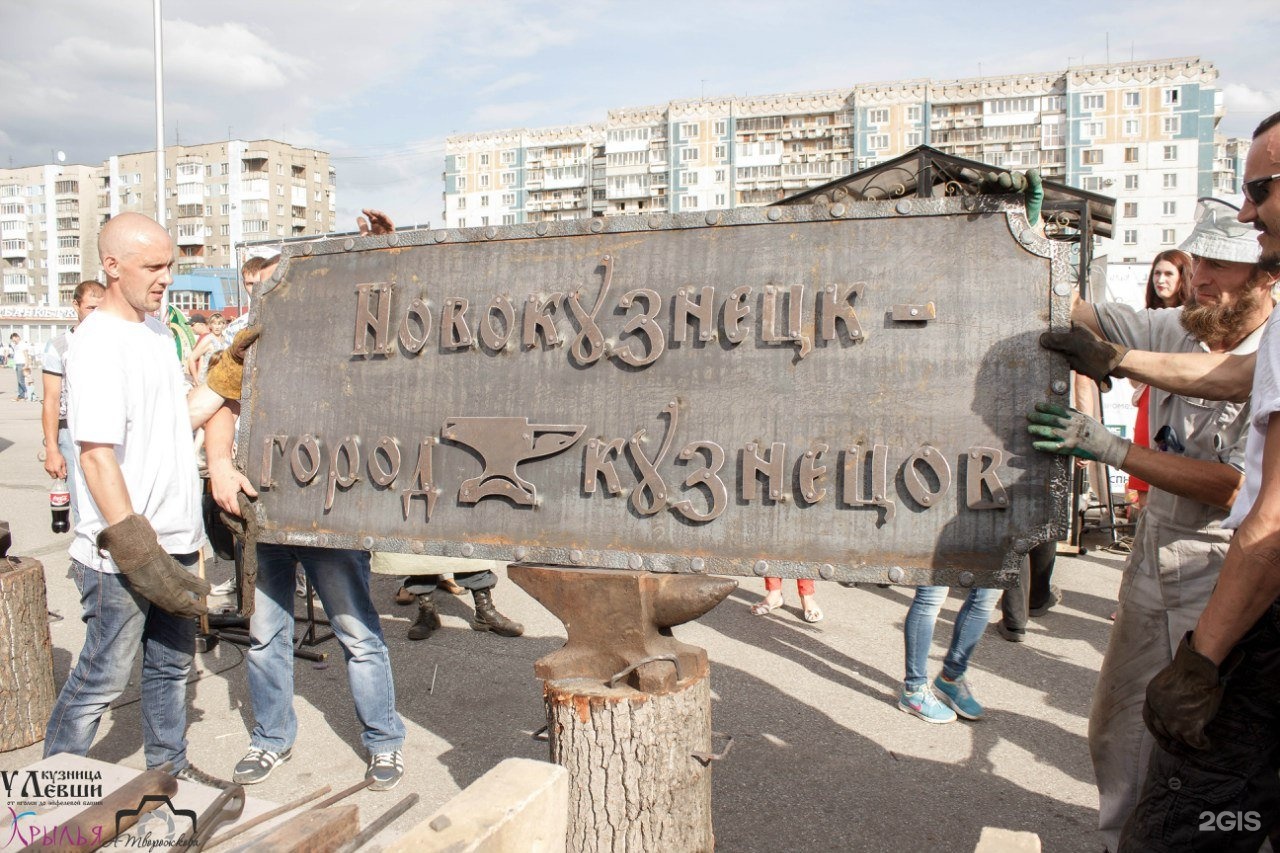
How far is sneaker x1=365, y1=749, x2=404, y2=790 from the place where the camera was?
354cm

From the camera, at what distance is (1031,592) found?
591 centimetres

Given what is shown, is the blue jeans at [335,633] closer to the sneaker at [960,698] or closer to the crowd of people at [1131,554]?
the crowd of people at [1131,554]

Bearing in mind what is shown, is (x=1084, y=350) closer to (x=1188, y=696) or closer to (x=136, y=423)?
(x=1188, y=696)

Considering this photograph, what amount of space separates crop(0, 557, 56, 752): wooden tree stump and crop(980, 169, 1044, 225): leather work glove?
14.4ft

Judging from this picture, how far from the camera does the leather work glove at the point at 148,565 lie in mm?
2801

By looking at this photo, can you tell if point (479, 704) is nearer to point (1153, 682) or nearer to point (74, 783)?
point (74, 783)

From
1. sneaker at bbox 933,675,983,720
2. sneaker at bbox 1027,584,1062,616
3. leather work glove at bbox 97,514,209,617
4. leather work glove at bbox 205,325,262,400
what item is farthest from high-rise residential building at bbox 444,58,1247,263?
leather work glove at bbox 97,514,209,617

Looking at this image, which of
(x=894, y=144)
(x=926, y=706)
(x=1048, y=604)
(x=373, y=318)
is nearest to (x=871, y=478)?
(x=373, y=318)

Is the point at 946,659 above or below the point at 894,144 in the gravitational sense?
below

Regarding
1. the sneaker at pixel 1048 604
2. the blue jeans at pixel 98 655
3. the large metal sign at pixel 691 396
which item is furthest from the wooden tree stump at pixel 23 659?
the sneaker at pixel 1048 604

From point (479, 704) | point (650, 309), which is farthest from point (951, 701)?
point (650, 309)

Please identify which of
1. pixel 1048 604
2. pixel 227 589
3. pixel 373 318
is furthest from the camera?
pixel 227 589

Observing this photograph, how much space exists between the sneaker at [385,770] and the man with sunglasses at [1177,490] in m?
2.57

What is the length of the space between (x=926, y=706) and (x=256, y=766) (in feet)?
9.94
